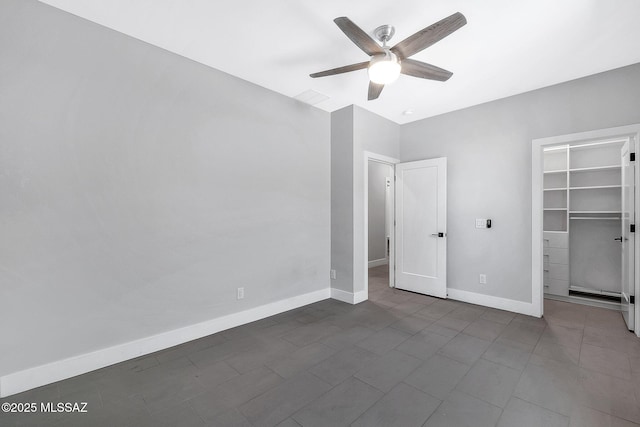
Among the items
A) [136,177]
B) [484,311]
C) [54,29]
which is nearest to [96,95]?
[54,29]

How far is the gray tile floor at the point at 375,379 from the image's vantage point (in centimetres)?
178

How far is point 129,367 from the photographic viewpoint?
7.63ft

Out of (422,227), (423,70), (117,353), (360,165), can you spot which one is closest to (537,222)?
(422,227)

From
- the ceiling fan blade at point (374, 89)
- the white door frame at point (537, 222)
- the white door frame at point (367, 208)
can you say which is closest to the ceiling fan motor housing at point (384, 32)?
the ceiling fan blade at point (374, 89)

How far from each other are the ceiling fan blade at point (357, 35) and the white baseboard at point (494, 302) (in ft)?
11.5

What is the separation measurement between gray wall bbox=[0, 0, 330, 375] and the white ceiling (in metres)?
0.30

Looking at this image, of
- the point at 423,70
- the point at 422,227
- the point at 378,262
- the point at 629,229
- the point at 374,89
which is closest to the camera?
the point at 423,70

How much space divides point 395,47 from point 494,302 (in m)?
3.51

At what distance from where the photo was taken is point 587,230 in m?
4.32

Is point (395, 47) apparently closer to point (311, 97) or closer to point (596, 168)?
point (311, 97)

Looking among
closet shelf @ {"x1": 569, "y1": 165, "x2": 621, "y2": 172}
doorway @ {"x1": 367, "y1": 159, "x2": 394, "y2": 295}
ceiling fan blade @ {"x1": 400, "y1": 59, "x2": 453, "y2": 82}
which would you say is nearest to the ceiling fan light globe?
ceiling fan blade @ {"x1": 400, "y1": 59, "x2": 453, "y2": 82}

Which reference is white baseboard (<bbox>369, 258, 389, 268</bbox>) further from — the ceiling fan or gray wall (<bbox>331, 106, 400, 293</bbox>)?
the ceiling fan

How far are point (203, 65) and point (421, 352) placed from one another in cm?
365

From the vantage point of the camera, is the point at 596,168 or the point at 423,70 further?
the point at 596,168
